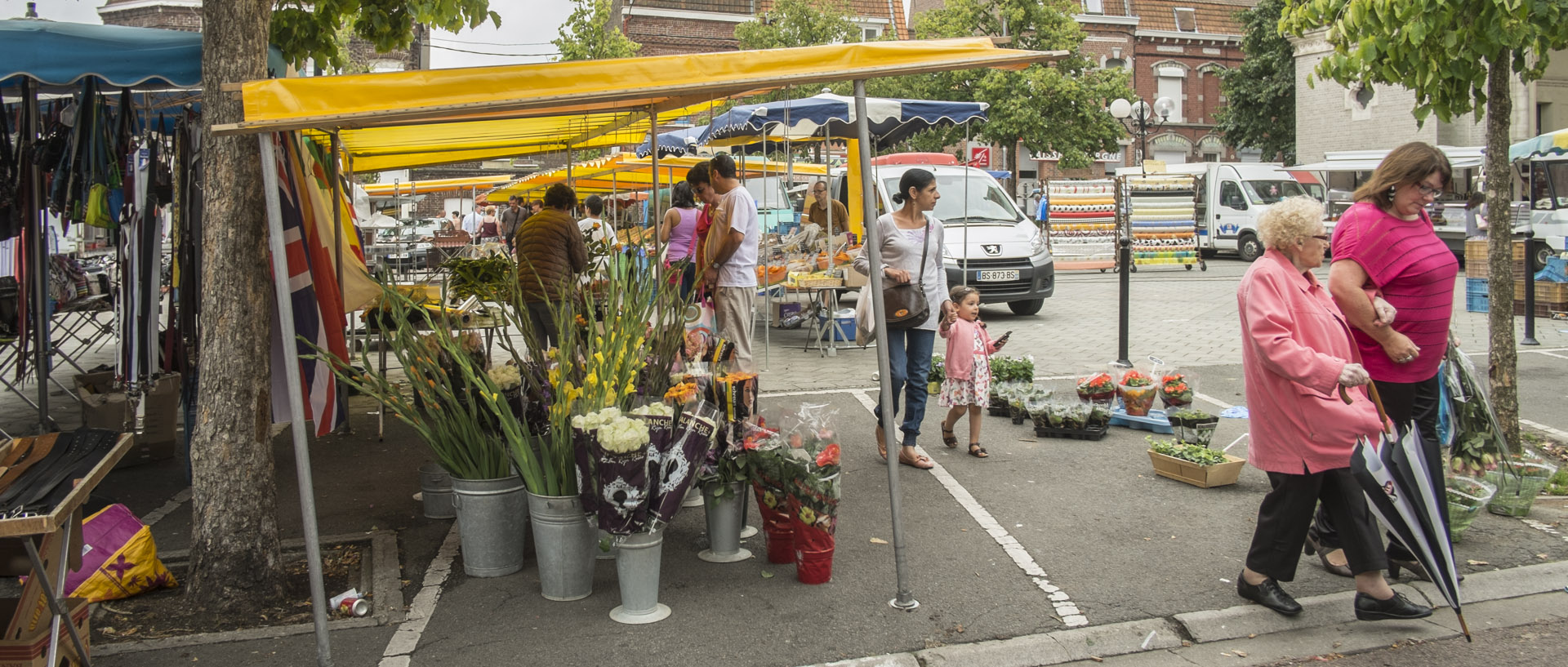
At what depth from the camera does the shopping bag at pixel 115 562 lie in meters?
4.62

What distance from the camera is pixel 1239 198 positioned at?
26.9 meters

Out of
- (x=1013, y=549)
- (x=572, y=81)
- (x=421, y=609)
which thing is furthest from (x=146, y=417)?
(x=1013, y=549)

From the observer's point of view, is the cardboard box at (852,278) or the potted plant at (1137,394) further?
the cardboard box at (852,278)

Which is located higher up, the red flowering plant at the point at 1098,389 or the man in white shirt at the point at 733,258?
the man in white shirt at the point at 733,258

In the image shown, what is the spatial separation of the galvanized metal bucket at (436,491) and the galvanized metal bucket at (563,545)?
56.7 inches

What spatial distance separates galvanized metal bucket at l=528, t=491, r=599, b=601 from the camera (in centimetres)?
458

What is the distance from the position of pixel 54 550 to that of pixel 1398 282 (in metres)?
5.28

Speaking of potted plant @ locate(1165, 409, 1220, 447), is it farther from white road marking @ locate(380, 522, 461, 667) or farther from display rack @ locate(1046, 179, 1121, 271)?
display rack @ locate(1046, 179, 1121, 271)

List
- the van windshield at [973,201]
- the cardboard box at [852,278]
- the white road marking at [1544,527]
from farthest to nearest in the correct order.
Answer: the van windshield at [973,201]
the cardboard box at [852,278]
the white road marking at [1544,527]

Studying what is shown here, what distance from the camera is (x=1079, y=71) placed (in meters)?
34.1

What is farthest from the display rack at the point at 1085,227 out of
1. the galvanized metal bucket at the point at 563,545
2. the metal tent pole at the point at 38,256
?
the galvanized metal bucket at the point at 563,545

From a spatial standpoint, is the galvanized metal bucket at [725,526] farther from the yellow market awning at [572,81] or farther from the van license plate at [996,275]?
the van license plate at [996,275]

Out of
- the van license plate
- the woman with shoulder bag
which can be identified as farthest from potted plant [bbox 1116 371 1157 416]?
the van license plate

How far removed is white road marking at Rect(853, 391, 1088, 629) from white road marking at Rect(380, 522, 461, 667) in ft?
8.46
